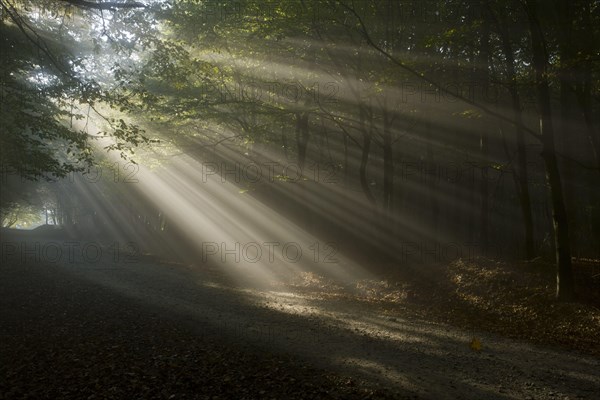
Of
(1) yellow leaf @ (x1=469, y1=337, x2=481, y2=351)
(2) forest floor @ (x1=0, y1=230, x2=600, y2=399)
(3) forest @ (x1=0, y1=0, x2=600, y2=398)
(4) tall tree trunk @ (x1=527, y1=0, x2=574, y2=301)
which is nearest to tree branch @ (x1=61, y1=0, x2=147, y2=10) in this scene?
(3) forest @ (x1=0, y1=0, x2=600, y2=398)

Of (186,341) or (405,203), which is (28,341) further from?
(405,203)

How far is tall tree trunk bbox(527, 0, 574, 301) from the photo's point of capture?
457 inches

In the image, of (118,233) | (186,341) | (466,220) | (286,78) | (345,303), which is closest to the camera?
(186,341)

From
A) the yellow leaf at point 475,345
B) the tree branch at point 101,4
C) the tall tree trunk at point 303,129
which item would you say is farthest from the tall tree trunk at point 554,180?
the tall tree trunk at point 303,129

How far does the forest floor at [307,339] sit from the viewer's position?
688cm

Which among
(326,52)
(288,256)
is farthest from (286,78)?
(288,256)

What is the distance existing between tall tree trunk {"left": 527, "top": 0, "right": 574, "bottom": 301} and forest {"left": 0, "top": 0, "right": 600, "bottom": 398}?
52 mm

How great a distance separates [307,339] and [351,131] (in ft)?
71.9

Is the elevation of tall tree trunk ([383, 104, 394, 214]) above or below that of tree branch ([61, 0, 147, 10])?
below

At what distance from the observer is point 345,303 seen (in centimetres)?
1451

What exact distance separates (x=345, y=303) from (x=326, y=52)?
10.6 m

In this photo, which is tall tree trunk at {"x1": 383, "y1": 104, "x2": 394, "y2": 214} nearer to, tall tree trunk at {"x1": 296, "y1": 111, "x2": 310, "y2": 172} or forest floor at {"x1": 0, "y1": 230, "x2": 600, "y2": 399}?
tall tree trunk at {"x1": 296, "y1": 111, "x2": 310, "y2": 172}

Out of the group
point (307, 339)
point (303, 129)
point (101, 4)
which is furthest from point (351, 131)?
point (307, 339)

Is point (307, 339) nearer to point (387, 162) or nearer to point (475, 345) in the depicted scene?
point (475, 345)
